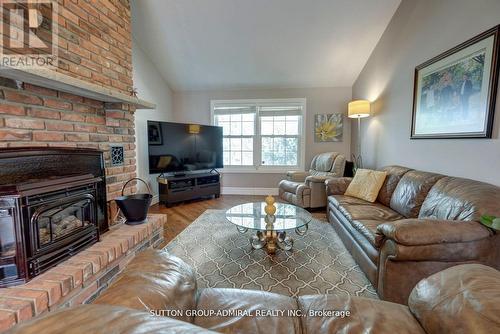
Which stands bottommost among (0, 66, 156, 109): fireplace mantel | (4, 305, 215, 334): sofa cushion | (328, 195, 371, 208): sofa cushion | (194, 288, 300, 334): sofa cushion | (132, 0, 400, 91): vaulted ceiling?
(194, 288, 300, 334): sofa cushion

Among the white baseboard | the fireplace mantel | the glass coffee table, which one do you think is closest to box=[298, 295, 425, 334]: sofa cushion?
the glass coffee table

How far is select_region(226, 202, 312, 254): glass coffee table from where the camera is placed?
7.69 feet

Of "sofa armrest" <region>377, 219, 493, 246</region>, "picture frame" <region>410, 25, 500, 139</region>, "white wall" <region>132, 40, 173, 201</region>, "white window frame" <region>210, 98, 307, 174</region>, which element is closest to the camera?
"sofa armrest" <region>377, 219, 493, 246</region>

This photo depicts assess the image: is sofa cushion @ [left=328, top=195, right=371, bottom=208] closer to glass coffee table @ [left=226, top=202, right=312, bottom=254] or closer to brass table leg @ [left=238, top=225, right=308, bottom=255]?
glass coffee table @ [left=226, top=202, right=312, bottom=254]

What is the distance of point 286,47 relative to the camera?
3.96m

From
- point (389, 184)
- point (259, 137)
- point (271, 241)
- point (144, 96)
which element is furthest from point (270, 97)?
point (271, 241)

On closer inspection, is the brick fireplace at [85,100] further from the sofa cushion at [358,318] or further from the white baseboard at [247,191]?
the white baseboard at [247,191]

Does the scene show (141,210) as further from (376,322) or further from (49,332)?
(376,322)

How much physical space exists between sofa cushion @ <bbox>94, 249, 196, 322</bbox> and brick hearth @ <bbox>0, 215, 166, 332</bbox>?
66 centimetres

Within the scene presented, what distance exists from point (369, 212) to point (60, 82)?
2.82 m

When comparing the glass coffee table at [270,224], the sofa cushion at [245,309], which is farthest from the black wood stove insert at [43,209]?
the glass coffee table at [270,224]

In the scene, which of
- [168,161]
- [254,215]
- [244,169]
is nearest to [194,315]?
[254,215]

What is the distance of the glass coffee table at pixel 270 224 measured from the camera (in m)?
2.34

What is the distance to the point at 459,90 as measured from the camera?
2.19 m
